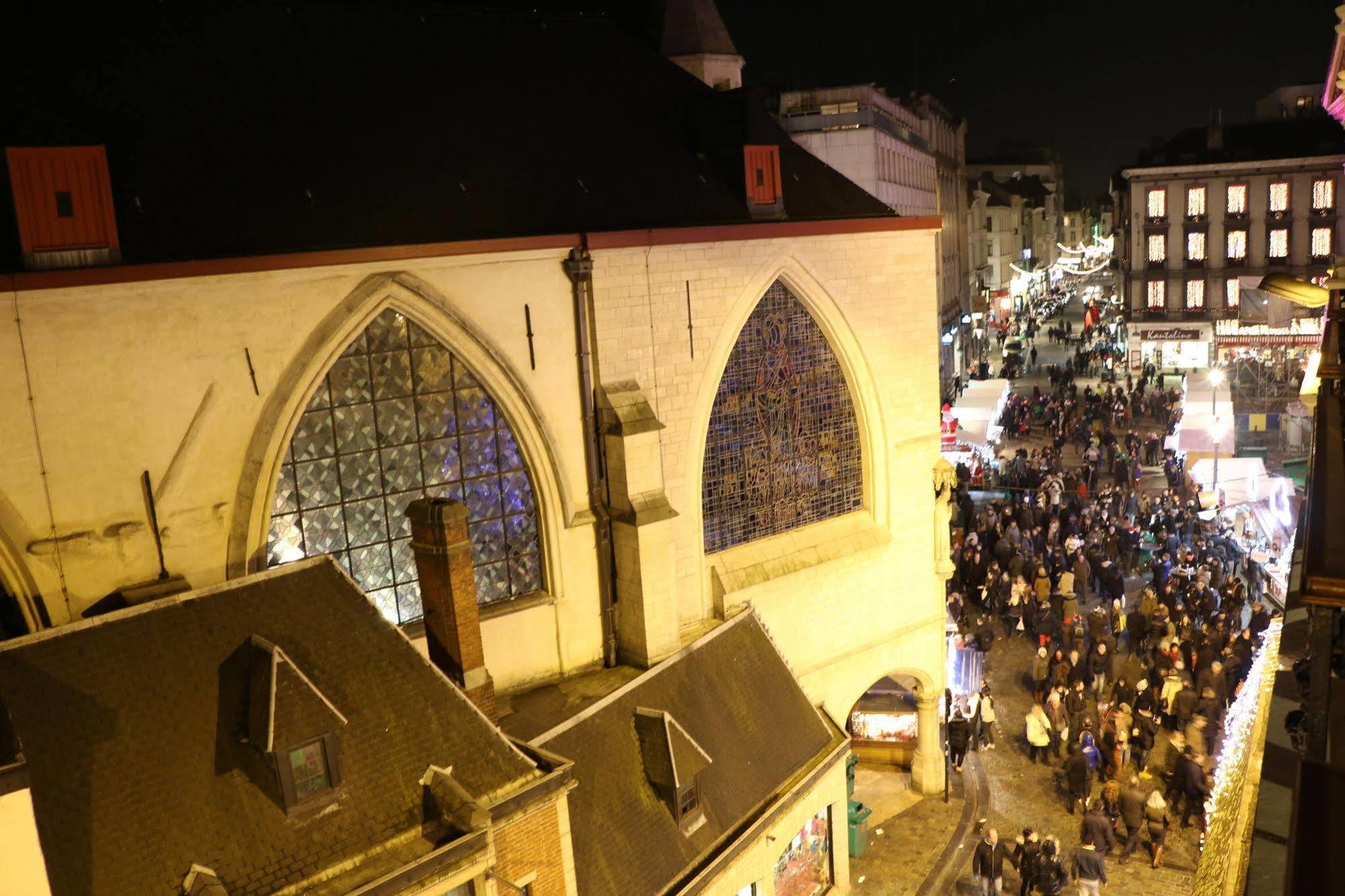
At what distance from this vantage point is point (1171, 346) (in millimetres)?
47750

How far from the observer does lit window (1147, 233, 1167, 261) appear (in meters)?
46.8

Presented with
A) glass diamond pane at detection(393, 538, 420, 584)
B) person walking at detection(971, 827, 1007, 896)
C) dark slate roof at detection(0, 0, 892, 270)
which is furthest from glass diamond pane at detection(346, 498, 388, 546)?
person walking at detection(971, 827, 1007, 896)

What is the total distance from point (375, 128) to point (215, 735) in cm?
750

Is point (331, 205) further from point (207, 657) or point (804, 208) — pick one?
point (804, 208)

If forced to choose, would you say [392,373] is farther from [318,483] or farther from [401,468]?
[318,483]

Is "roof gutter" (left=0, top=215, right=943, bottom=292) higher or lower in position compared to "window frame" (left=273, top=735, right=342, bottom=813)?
higher

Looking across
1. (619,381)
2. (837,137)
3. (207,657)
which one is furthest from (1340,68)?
(837,137)

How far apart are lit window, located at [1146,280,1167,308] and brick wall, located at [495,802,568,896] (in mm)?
43983

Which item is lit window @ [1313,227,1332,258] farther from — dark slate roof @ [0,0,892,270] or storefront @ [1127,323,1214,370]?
dark slate roof @ [0,0,892,270]

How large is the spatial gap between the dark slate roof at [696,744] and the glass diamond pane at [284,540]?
3.35m

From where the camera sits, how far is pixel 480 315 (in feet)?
42.0

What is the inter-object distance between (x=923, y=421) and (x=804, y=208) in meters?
3.82

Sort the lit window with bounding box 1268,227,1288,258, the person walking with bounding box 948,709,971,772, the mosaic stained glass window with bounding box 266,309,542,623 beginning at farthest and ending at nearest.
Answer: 1. the lit window with bounding box 1268,227,1288,258
2. the person walking with bounding box 948,709,971,772
3. the mosaic stained glass window with bounding box 266,309,542,623

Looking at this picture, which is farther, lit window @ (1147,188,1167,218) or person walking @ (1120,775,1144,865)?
lit window @ (1147,188,1167,218)
